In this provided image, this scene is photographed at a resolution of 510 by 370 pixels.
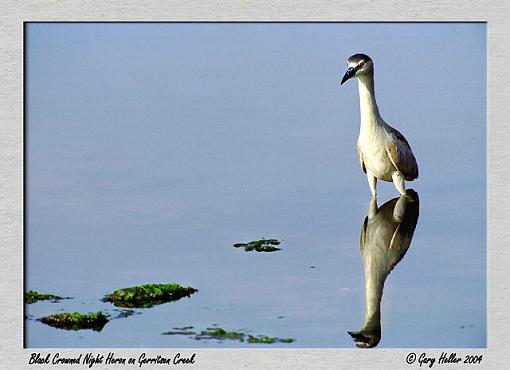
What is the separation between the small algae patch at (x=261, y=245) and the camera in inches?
427

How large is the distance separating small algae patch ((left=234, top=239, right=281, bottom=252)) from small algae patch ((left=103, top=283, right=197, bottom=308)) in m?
0.81

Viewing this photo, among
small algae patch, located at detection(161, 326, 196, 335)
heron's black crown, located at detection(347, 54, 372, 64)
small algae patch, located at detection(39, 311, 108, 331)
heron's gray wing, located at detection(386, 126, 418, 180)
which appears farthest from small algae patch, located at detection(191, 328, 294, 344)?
heron's black crown, located at detection(347, 54, 372, 64)

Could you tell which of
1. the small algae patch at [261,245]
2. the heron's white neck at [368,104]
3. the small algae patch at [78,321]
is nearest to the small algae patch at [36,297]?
the small algae patch at [78,321]

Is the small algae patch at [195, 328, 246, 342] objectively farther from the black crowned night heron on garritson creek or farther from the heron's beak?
the heron's beak

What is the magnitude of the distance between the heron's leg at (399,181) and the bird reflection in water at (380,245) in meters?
0.07

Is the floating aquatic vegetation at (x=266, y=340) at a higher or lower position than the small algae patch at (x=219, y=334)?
lower

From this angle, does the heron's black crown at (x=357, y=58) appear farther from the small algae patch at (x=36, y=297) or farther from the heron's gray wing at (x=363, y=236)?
the small algae patch at (x=36, y=297)

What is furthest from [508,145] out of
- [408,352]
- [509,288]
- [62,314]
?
[62,314]

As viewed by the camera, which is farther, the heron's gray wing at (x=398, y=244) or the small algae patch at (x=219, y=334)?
the heron's gray wing at (x=398, y=244)

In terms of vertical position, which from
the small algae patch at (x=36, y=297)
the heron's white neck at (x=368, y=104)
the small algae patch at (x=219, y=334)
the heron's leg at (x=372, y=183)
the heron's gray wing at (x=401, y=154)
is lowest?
the small algae patch at (x=219, y=334)

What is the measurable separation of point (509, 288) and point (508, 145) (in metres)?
1.32

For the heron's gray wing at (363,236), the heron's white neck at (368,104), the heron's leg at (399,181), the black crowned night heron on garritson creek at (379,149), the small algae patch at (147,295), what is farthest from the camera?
the heron's leg at (399,181)
